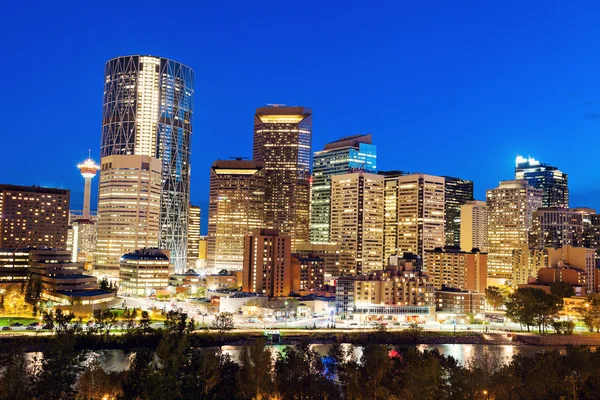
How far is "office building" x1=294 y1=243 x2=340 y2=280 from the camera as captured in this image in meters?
105

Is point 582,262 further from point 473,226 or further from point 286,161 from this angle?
point 286,161

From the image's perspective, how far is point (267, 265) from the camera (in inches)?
2714

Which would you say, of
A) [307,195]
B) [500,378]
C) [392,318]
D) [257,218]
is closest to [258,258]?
[392,318]

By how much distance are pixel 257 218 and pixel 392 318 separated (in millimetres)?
62247

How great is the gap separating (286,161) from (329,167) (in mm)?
8491

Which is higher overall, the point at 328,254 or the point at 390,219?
the point at 390,219

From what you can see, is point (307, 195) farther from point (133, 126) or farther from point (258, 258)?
point (258, 258)

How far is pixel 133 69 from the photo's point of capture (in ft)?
372

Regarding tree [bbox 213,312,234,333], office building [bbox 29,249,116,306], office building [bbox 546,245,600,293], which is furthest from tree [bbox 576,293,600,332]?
office building [bbox 29,249,116,306]

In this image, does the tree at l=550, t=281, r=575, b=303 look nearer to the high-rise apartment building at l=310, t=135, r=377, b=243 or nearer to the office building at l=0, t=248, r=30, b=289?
the office building at l=0, t=248, r=30, b=289

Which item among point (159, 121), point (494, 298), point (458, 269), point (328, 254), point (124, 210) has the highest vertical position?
point (159, 121)

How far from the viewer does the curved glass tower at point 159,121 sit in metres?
112

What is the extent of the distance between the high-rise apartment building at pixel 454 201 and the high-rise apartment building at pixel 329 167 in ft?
64.5

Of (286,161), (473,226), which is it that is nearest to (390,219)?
(473,226)
